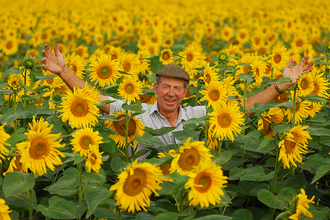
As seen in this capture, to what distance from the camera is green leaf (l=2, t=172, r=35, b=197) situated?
1.76 meters

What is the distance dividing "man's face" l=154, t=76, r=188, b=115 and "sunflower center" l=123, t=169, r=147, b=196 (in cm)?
167

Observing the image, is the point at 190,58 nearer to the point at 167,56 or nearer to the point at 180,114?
the point at 167,56

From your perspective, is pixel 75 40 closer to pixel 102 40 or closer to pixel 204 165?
pixel 102 40

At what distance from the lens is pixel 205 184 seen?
169 cm

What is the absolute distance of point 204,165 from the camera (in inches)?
64.9

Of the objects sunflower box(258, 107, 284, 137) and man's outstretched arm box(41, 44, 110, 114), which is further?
man's outstretched arm box(41, 44, 110, 114)

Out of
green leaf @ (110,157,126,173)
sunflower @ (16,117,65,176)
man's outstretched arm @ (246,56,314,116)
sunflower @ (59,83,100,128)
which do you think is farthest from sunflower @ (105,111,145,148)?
man's outstretched arm @ (246,56,314,116)

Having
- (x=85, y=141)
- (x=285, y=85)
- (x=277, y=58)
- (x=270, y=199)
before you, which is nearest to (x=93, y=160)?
(x=85, y=141)

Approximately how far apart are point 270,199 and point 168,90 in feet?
4.87

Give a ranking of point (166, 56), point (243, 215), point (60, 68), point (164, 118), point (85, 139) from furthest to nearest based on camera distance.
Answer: point (166, 56) < point (164, 118) < point (60, 68) < point (243, 215) < point (85, 139)

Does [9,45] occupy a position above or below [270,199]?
above

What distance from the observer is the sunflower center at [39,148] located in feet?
6.12

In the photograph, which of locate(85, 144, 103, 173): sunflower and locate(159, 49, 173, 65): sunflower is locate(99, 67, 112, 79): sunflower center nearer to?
locate(159, 49, 173, 65): sunflower

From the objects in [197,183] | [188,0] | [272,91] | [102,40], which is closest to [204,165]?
[197,183]
